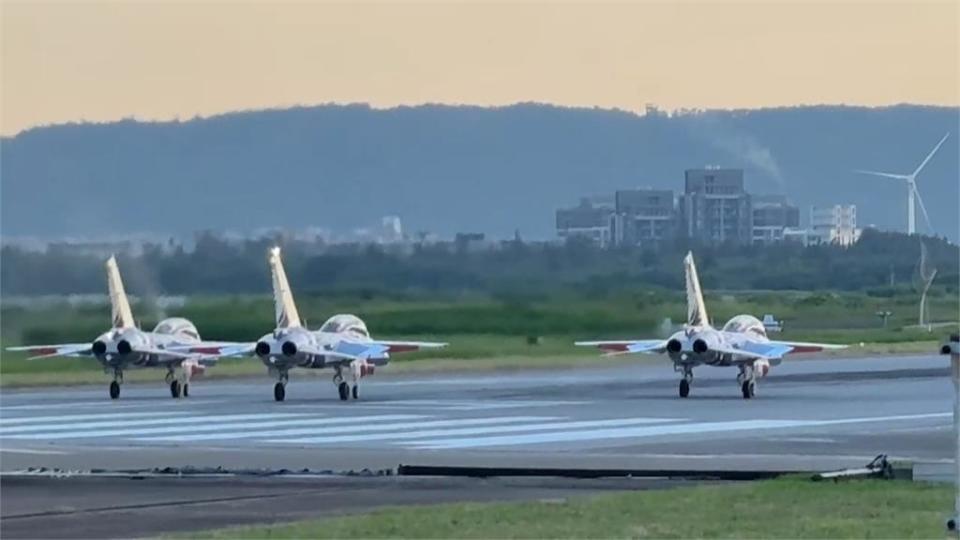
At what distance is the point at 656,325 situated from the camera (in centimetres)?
4631

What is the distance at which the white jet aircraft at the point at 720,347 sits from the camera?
40.2 m

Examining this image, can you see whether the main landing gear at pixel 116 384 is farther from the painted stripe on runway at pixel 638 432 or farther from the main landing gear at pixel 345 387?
the painted stripe on runway at pixel 638 432

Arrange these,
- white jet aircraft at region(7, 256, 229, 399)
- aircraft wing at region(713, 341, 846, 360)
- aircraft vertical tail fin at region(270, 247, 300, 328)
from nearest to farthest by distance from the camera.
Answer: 1. aircraft wing at region(713, 341, 846, 360)
2. aircraft vertical tail fin at region(270, 247, 300, 328)
3. white jet aircraft at region(7, 256, 229, 399)

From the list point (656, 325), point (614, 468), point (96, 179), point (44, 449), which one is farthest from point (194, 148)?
point (614, 468)

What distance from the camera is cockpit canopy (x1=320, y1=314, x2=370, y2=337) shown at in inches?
1625

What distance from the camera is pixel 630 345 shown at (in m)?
43.6

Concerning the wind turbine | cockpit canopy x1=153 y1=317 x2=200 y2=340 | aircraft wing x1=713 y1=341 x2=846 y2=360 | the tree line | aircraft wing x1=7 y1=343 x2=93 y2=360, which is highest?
the wind turbine

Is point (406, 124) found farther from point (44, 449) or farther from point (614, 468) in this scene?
point (614, 468)

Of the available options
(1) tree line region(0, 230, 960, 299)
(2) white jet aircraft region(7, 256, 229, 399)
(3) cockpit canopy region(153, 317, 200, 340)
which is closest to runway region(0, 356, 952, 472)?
(2) white jet aircraft region(7, 256, 229, 399)

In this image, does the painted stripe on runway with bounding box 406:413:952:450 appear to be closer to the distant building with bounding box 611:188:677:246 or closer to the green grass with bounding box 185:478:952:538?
the green grass with bounding box 185:478:952:538

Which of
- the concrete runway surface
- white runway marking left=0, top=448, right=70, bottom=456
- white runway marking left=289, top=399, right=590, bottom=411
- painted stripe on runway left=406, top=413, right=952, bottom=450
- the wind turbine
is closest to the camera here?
the concrete runway surface

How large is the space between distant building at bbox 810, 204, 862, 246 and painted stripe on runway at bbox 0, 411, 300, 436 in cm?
2555

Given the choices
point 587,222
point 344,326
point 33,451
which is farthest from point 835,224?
point 33,451

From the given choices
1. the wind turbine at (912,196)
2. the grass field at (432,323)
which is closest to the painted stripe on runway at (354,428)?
the grass field at (432,323)
